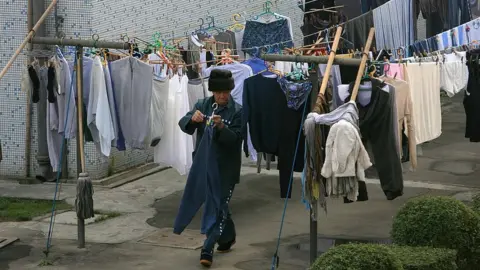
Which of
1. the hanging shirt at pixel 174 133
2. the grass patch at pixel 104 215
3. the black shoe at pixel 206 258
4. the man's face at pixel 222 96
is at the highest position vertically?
the man's face at pixel 222 96

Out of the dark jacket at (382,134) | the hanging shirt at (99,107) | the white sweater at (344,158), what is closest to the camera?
the white sweater at (344,158)

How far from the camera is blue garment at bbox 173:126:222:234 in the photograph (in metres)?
8.62

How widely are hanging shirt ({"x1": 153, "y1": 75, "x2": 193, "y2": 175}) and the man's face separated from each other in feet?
4.44

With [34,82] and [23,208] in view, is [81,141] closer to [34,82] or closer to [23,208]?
[34,82]

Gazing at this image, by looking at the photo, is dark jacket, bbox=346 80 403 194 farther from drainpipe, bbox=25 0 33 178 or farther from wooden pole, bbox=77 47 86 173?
drainpipe, bbox=25 0 33 178

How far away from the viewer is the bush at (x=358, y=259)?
5914 mm

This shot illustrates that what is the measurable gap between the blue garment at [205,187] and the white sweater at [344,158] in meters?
1.66

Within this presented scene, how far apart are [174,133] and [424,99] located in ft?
9.62

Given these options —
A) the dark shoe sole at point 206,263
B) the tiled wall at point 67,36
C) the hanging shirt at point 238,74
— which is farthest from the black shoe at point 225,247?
the tiled wall at point 67,36

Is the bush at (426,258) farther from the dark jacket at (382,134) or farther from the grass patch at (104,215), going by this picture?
the grass patch at (104,215)

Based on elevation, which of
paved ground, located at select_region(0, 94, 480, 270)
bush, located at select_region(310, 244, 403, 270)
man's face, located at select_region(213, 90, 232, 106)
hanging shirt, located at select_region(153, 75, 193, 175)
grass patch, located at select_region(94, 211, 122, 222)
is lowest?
paved ground, located at select_region(0, 94, 480, 270)

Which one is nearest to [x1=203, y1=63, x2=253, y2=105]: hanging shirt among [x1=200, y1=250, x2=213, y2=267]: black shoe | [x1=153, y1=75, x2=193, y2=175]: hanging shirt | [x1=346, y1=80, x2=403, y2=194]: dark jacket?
[x1=153, y1=75, x2=193, y2=175]: hanging shirt

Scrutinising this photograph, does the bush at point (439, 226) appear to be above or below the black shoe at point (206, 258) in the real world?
above

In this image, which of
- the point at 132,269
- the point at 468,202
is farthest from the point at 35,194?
the point at 468,202
